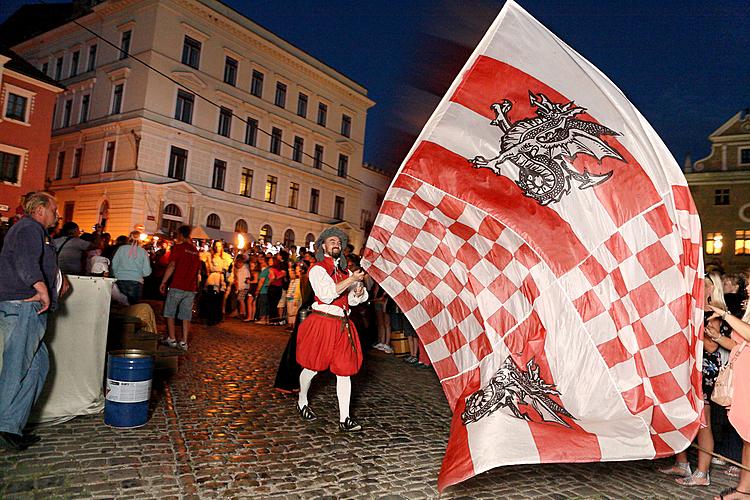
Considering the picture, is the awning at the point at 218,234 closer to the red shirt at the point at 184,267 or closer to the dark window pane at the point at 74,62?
the dark window pane at the point at 74,62

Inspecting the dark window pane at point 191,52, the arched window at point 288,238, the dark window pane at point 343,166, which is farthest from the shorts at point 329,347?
the dark window pane at point 343,166

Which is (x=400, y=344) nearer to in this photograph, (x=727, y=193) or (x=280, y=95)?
(x=280, y=95)

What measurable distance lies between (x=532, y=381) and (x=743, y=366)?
2.01 meters

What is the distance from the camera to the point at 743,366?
12.5 feet

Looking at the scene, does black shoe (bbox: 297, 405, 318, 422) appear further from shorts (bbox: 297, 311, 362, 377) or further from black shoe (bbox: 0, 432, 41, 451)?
black shoe (bbox: 0, 432, 41, 451)

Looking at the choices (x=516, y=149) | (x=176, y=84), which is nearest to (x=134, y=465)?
(x=516, y=149)

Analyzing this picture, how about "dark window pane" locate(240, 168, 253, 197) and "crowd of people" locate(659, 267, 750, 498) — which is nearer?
"crowd of people" locate(659, 267, 750, 498)

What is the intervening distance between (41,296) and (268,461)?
240cm

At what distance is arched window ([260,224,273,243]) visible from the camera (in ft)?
117

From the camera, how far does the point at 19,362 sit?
410 centimetres

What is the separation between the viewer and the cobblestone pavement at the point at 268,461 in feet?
11.7

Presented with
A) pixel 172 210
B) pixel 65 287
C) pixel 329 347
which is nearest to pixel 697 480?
pixel 329 347

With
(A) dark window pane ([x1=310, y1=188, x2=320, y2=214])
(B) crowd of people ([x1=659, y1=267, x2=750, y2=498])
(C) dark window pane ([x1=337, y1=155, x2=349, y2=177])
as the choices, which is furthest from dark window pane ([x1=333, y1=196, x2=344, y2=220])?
(B) crowd of people ([x1=659, y1=267, x2=750, y2=498])

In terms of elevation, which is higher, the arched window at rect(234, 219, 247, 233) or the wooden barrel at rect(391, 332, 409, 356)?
the arched window at rect(234, 219, 247, 233)
